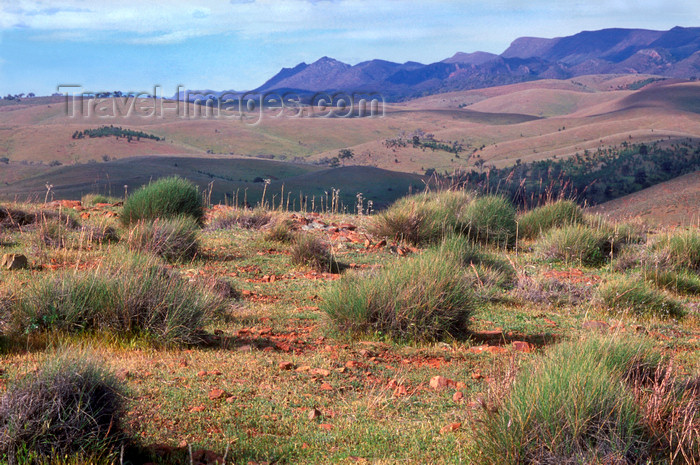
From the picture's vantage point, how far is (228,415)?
4.24 meters

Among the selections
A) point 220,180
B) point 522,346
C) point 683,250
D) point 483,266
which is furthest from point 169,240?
point 220,180

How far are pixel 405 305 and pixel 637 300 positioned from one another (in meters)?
3.54

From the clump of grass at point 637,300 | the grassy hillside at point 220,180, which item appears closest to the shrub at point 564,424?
the clump of grass at point 637,300

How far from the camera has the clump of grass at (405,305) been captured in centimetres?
642

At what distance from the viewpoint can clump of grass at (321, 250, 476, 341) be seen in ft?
21.1

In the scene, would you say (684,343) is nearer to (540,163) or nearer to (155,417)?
(155,417)

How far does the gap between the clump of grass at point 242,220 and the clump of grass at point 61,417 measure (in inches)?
382

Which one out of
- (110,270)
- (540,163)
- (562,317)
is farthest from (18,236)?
(540,163)

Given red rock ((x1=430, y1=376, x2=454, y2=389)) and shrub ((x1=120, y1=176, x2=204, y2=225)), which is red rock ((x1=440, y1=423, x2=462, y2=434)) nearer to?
red rock ((x1=430, y1=376, x2=454, y2=389))

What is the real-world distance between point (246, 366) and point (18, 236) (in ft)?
24.3

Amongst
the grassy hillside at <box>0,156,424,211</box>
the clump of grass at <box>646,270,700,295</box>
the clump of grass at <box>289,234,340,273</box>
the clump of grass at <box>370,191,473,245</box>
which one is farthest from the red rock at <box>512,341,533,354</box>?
the grassy hillside at <box>0,156,424,211</box>

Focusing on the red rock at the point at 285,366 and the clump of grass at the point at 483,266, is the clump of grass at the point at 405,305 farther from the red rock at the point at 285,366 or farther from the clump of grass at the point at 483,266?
the clump of grass at the point at 483,266

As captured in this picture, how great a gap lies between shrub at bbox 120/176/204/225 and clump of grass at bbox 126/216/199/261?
1.66 metres

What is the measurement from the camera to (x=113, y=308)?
5859 millimetres
